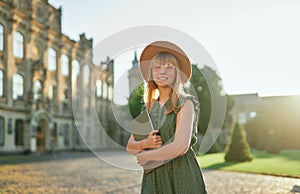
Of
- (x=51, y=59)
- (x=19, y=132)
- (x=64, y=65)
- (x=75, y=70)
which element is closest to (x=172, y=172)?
(x=19, y=132)

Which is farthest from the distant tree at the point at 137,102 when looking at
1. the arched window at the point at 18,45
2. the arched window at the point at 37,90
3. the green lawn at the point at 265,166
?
the arched window at the point at 37,90

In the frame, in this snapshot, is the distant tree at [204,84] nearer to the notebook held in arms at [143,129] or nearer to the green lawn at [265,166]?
the notebook held in arms at [143,129]

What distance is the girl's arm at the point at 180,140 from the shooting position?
1.84 metres

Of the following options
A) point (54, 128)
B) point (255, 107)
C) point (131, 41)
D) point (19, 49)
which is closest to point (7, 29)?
point (19, 49)

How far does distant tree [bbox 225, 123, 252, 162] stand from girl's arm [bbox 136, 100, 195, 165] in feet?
67.7

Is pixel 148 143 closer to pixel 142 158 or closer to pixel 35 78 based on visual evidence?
pixel 142 158

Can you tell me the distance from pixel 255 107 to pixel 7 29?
44.7 meters

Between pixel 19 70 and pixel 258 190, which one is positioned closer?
pixel 258 190

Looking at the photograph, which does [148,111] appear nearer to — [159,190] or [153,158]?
[153,158]

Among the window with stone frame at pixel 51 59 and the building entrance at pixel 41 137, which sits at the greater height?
the window with stone frame at pixel 51 59

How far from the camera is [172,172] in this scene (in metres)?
2.04

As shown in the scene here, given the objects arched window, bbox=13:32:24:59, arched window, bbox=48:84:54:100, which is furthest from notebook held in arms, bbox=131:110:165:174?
arched window, bbox=48:84:54:100

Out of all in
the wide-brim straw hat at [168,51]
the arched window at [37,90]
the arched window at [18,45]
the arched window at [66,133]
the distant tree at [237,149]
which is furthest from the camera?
the arched window at [66,133]

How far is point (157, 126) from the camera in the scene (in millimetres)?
2057
